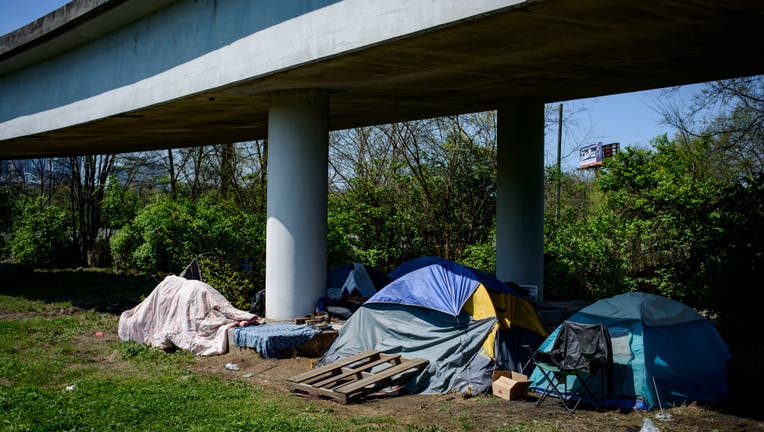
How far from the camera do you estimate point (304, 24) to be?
9789 mm

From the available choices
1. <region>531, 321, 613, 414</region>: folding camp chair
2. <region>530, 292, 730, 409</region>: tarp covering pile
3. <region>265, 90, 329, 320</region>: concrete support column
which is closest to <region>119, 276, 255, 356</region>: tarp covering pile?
<region>265, 90, 329, 320</region>: concrete support column

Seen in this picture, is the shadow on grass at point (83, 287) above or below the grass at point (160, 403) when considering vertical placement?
above

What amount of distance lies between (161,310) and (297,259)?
2.83 m

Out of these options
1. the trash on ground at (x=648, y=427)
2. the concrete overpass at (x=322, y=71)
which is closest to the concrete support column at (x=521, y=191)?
the concrete overpass at (x=322, y=71)

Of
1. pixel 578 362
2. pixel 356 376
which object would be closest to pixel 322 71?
Result: pixel 356 376

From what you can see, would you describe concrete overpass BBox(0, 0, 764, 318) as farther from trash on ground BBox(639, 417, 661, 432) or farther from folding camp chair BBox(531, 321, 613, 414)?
trash on ground BBox(639, 417, 661, 432)

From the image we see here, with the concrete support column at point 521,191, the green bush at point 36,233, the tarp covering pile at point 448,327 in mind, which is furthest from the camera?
the green bush at point 36,233

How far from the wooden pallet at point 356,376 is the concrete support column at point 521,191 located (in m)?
5.20

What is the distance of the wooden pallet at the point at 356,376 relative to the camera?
9.16 meters

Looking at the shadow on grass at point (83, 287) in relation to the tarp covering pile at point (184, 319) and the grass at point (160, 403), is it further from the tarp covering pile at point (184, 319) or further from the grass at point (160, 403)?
the grass at point (160, 403)

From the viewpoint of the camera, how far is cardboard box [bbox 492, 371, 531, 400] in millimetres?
9117

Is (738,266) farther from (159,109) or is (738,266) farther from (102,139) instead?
(102,139)

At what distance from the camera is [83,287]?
71.4ft

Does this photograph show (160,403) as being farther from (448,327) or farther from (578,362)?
(578,362)
